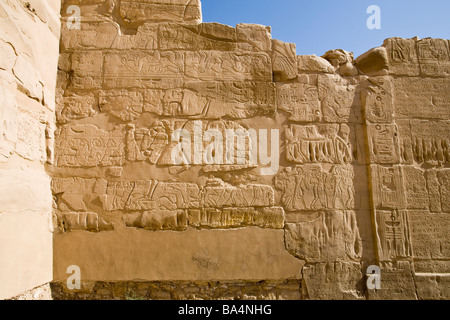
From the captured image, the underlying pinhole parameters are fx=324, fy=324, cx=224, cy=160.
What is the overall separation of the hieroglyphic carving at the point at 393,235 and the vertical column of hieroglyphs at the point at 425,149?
23 mm

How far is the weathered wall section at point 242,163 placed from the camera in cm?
344

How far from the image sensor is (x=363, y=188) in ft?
12.1

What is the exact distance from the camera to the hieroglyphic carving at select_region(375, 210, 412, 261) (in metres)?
3.52

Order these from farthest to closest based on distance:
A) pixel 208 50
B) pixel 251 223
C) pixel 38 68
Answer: pixel 208 50
pixel 251 223
pixel 38 68

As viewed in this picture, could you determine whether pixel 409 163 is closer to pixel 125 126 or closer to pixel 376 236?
pixel 376 236

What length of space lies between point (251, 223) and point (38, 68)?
8.93 ft

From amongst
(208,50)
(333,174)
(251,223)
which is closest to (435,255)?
(333,174)

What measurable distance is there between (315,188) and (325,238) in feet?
1.81

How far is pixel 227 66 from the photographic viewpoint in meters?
3.76

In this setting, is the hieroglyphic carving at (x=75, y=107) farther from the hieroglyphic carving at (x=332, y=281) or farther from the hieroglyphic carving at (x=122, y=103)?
the hieroglyphic carving at (x=332, y=281)

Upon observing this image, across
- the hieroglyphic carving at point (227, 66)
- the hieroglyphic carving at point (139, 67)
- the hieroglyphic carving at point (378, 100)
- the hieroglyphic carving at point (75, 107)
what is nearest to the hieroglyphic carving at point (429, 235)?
the hieroglyphic carving at point (378, 100)

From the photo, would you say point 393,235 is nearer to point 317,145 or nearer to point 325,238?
point 325,238

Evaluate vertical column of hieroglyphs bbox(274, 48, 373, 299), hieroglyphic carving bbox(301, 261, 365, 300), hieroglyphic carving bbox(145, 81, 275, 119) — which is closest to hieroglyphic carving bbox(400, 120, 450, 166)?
vertical column of hieroglyphs bbox(274, 48, 373, 299)
